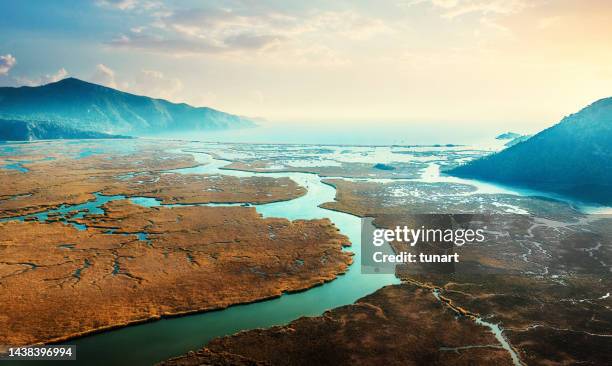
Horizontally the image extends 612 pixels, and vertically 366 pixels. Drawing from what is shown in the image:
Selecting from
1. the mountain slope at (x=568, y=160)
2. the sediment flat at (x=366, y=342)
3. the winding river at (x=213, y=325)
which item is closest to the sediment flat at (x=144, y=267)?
the winding river at (x=213, y=325)

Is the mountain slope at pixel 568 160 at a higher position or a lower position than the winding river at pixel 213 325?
higher

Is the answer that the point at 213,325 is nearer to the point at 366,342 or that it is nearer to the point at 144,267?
the point at 366,342

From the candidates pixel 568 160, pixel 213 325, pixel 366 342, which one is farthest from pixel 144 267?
pixel 568 160

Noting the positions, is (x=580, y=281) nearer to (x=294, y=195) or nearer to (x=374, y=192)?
(x=374, y=192)

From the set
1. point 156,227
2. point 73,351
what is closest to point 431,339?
point 73,351

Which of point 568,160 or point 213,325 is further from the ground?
point 568,160

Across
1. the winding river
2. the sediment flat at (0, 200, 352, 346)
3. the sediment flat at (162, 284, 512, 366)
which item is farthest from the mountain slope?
the sediment flat at (162, 284, 512, 366)

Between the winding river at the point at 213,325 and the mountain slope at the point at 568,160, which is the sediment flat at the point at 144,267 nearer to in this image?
the winding river at the point at 213,325

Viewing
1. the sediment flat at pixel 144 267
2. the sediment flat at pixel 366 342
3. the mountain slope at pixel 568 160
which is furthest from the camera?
the mountain slope at pixel 568 160
